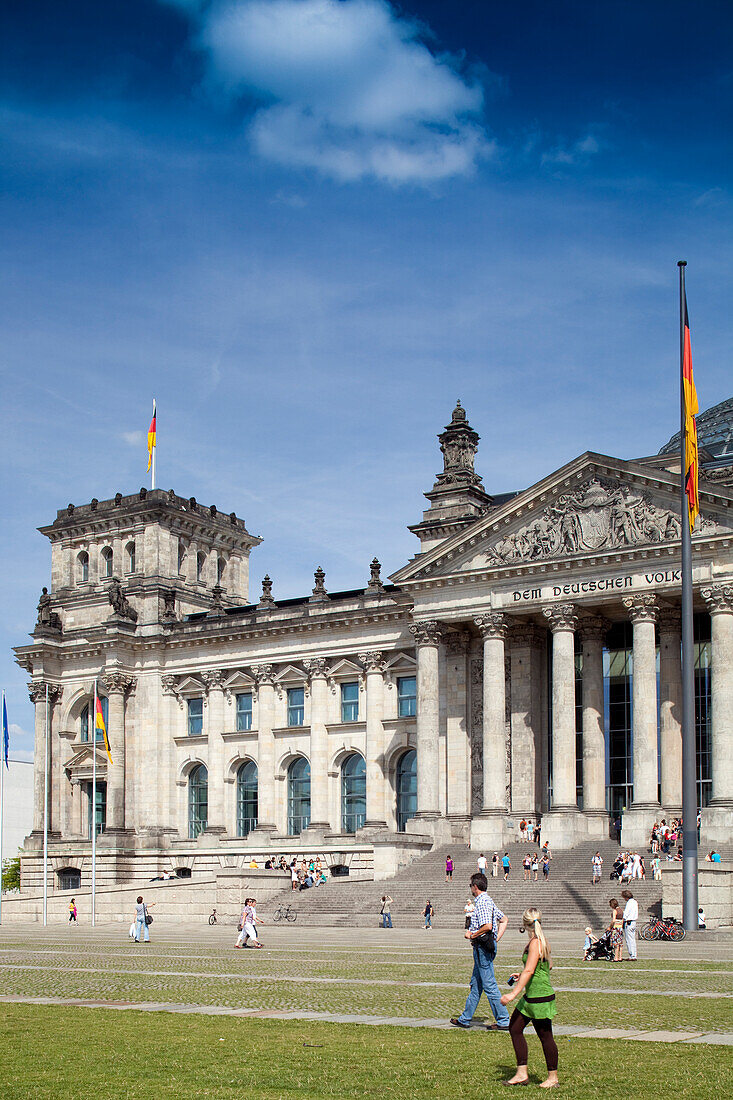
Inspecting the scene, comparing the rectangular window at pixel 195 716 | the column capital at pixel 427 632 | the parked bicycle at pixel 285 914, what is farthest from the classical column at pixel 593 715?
the rectangular window at pixel 195 716

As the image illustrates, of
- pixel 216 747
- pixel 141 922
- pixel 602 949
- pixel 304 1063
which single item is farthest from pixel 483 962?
pixel 216 747

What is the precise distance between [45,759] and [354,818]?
2191 centimetres

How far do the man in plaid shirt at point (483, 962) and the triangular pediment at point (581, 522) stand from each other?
4306 centimetres

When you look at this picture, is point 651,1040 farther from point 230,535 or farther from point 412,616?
point 230,535

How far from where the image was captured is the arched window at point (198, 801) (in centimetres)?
8831

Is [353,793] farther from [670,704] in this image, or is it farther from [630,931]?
[630,931]

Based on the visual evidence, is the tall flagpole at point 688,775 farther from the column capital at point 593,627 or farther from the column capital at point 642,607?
the column capital at point 593,627

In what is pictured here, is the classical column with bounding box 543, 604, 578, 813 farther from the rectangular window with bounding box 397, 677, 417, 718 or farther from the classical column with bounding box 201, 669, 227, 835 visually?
the classical column with bounding box 201, 669, 227, 835

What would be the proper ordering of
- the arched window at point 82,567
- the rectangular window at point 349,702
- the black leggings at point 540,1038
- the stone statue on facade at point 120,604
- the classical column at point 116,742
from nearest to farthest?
the black leggings at point 540,1038 → the rectangular window at point 349,702 → the classical column at point 116,742 → the stone statue on facade at point 120,604 → the arched window at point 82,567

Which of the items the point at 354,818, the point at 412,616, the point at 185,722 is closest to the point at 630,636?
the point at 412,616

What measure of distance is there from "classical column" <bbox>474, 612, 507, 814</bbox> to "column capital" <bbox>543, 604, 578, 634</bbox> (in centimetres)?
297

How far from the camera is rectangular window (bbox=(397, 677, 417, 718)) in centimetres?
7931

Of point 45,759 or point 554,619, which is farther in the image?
point 45,759

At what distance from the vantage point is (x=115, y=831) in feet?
283
